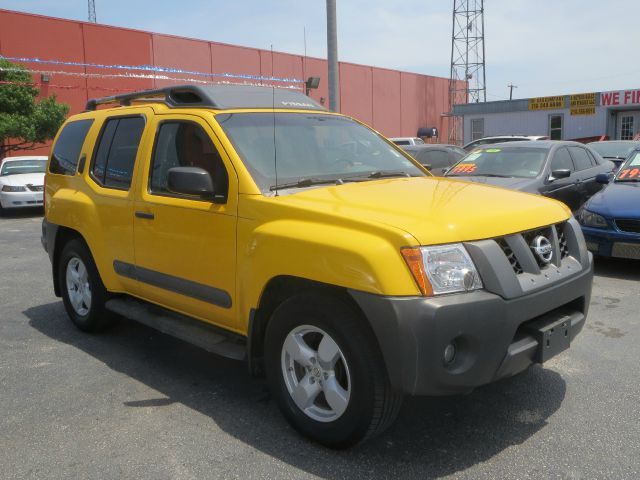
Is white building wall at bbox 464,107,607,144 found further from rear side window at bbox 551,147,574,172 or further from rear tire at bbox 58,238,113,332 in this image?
rear tire at bbox 58,238,113,332

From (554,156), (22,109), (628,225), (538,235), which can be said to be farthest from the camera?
(22,109)

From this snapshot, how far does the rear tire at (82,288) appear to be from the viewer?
5027mm

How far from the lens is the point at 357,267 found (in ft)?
9.25

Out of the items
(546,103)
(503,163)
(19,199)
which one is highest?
(546,103)

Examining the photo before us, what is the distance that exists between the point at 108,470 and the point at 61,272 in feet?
9.31

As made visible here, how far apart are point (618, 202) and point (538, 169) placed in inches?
65.5

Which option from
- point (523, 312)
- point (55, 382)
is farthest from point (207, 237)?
point (523, 312)

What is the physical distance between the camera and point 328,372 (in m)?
3.12

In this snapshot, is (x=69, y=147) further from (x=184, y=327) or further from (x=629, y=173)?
(x=629, y=173)

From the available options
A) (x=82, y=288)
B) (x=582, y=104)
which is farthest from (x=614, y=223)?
(x=582, y=104)

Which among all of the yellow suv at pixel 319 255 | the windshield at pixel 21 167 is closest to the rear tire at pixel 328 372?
the yellow suv at pixel 319 255

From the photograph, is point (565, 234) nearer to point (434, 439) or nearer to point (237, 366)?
point (434, 439)

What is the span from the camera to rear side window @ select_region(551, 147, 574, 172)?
29.6 ft

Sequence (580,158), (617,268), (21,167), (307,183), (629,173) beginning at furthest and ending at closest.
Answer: (21,167)
(580,158)
(629,173)
(617,268)
(307,183)
